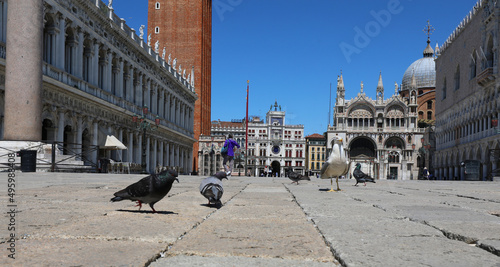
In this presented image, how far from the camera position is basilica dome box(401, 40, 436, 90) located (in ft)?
294

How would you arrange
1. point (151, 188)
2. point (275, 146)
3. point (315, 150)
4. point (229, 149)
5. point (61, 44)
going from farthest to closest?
point (315, 150)
point (275, 146)
point (61, 44)
point (229, 149)
point (151, 188)

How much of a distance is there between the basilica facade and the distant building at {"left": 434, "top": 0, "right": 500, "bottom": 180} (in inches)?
991

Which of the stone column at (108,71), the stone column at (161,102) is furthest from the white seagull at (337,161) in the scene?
the stone column at (161,102)

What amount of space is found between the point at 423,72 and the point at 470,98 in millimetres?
48478

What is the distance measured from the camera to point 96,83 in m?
27.3

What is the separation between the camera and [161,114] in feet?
141

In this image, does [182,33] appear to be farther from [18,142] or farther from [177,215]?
[177,215]

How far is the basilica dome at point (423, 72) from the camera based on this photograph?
89.8 metres

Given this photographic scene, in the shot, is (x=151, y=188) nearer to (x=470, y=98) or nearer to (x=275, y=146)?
(x=470, y=98)

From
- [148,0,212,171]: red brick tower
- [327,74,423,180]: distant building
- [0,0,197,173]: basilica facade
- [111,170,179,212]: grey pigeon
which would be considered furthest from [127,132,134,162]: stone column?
[327,74,423,180]: distant building

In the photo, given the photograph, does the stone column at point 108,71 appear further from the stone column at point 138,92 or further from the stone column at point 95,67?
the stone column at point 138,92

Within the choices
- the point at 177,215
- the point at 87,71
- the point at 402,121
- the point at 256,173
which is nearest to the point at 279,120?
the point at 256,173

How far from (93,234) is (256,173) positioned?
88.3m

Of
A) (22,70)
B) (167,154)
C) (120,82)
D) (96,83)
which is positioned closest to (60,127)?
(96,83)
